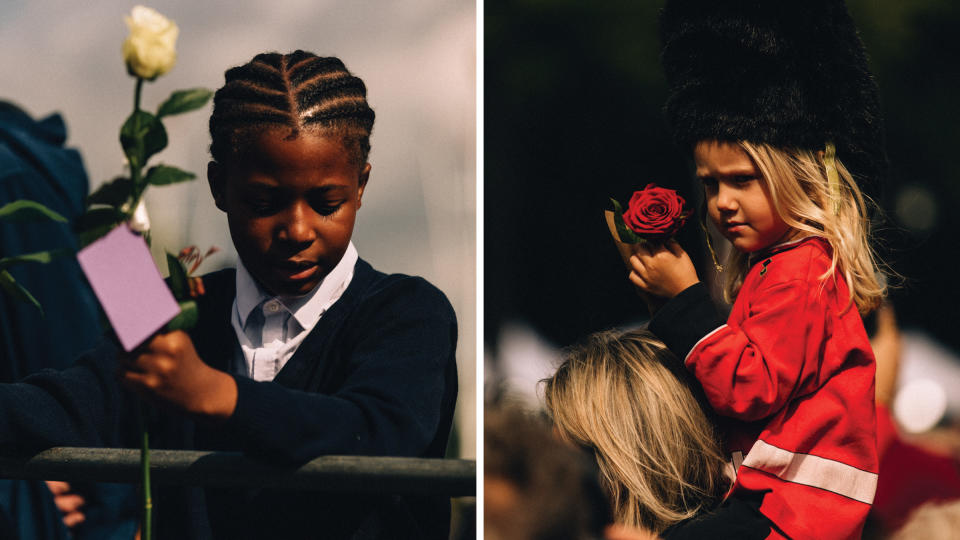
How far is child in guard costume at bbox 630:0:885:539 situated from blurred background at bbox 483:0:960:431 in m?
0.34

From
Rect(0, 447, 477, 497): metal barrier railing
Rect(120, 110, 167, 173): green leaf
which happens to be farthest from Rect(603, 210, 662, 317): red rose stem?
Rect(120, 110, 167, 173): green leaf

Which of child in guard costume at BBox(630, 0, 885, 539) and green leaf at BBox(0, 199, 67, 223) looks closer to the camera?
green leaf at BBox(0, 199, 67, 223)

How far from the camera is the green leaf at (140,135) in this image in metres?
1.41

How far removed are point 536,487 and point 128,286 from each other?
Result: 104cm

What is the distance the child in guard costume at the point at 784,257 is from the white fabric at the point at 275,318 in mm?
604

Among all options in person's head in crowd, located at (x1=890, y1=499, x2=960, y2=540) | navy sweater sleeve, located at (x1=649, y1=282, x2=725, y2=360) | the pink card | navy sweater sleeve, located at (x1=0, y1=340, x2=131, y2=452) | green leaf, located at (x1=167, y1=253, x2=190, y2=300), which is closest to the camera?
the pink card

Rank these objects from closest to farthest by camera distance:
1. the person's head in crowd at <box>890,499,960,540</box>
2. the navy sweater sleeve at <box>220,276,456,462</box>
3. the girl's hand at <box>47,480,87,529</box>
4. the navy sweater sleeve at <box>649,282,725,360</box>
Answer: the navy sweater sleeve at <box>220,276,456,462</box> < the navy sweater sleeve at <box>649,282,725,360</box> < the girl's hand at <box>47,480,87,529</box> < the person's head in crowd at <box>890,499,960,540</box>

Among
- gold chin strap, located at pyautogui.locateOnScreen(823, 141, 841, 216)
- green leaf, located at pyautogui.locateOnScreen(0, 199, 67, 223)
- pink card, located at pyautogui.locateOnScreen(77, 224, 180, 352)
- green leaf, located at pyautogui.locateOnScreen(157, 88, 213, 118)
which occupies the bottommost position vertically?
pink card, located at pyautogui.locateOnScreen(77, 224, 180, 352)

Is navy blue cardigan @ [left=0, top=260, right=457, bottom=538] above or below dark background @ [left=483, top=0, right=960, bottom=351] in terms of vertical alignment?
below

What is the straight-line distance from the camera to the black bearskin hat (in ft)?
6.39

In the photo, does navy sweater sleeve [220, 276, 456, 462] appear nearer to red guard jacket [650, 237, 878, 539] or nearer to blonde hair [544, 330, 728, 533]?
blonde hair [544, 330, 728, 533]

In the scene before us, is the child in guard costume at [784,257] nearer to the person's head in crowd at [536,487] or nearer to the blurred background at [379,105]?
the person's head in crowd at [536,487]

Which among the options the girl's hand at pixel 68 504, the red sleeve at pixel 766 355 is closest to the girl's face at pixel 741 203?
the red sleeve at pixel 766 355

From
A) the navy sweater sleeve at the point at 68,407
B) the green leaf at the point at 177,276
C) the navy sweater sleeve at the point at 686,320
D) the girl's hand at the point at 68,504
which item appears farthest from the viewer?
the girl's hand at the point at 68,504
